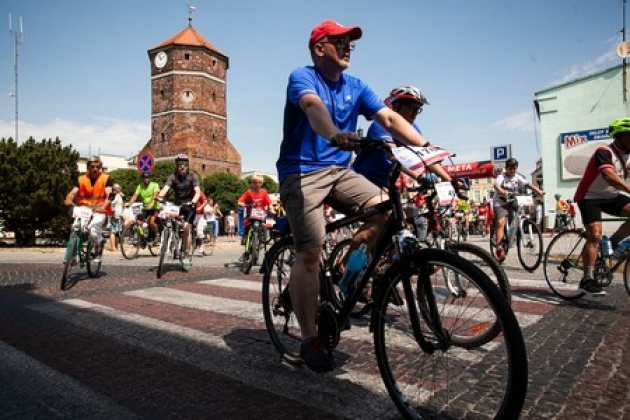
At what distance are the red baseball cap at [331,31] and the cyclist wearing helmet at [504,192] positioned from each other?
6299mm

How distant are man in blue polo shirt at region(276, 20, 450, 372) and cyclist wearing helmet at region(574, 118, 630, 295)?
117 inches

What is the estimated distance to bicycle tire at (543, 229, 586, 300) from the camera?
513cm

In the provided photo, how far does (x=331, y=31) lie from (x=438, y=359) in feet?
6.28

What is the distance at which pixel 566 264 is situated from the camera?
5.27m

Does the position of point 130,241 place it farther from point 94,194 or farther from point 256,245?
point 94,194

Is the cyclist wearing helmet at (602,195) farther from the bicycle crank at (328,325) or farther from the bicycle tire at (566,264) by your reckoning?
the bicycle crank at (328,325)

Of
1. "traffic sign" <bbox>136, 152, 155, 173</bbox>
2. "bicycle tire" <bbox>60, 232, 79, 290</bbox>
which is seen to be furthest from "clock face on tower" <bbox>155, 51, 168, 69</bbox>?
"bicycle tire" <bbox>60, 232, 79, 290</bbox>

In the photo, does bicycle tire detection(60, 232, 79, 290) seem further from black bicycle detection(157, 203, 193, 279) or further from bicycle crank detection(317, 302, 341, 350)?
bicycle crank detection(317, 302, 341, 350)

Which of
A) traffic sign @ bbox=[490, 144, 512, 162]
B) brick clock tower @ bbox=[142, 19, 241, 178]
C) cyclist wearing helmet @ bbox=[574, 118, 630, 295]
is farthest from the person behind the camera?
brick clock tower @ bbox=[142, 19, 241, 178]

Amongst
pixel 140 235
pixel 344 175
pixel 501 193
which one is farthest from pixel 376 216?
pixel 140 235

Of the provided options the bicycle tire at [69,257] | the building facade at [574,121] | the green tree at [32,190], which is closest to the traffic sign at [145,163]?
the bicycle tire at [69,257]

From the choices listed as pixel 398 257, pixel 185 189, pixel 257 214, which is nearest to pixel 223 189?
pixel 257 214

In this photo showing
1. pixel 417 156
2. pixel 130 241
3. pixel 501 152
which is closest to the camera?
pixel 417 156

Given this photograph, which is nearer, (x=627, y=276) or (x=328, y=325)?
(x=328, y=325)
